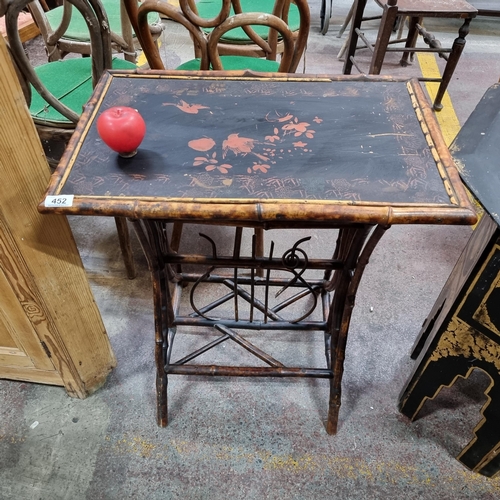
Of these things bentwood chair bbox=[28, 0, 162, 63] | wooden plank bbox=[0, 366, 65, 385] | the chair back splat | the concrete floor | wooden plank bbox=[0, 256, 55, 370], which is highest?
the chair back splat

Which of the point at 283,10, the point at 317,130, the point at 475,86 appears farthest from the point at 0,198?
the point at 475,86

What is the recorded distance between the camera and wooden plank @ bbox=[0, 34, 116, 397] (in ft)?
2.98

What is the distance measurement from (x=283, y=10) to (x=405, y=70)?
201 cm

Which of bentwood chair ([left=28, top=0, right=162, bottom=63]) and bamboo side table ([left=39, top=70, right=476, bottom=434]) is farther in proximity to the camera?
bentwood chair ([left=28, top=0, right=162, bottom=63])

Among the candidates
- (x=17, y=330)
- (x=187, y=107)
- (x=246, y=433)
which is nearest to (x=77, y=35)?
(x=187, y=107)

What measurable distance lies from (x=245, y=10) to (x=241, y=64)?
2.05ft

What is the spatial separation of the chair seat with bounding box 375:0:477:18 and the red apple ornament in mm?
2094

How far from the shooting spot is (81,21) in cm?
227

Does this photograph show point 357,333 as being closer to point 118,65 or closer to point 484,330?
point 484,330

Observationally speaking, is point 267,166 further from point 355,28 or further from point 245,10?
point 355,28

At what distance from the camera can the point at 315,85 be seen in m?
1.16

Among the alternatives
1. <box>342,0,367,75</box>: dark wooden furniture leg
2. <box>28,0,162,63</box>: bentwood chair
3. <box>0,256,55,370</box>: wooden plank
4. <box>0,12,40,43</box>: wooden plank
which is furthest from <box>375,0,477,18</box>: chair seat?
<box>0,12,40,43</box>: wooden plank

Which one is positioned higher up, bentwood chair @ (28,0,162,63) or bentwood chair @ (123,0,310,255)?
bentwood chair @ (123,0,310,255)

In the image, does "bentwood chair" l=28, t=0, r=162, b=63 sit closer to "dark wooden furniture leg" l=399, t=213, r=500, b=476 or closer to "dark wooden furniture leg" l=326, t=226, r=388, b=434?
"dark wooden furniture leg" l=326, t=226, r=388, b=434
